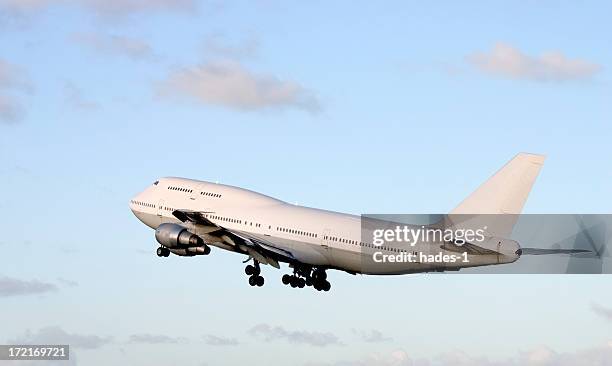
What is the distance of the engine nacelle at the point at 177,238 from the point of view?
295 ft

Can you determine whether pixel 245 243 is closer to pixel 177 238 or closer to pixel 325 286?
pixel 177 238

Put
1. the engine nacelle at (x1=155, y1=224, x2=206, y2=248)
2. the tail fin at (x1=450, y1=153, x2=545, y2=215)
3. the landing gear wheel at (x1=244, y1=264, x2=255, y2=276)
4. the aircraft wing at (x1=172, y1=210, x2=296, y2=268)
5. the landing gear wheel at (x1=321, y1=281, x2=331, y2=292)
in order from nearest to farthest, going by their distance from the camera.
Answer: the tail fin at (x1=450, y1=153, x2=545, y2=215), the engine nacelle at (x1=155, y1=224, x2=206, y2=248), the aircraft wing at (x1=172, y1=210, x2=296, y2=268), the landing gear wheel at (x1=244, y1=264, x2=255, y2=276), the landing gear wheel at (x1=321, y1=281, x2=331, y2=292)

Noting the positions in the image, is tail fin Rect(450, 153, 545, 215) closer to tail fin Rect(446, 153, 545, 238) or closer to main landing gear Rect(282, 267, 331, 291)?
tail fin Rect(446, 153, 545, 238)

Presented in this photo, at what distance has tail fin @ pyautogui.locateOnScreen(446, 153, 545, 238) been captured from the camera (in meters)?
80.6

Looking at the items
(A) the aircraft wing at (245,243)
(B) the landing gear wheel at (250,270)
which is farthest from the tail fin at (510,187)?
(B) the landing gear wheel at (250,270)

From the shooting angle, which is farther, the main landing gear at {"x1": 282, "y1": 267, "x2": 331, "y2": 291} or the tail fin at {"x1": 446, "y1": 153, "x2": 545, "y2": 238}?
the main landing gear at {"x1": 282, "y1": 267, "x2": 331, "y2": 291}

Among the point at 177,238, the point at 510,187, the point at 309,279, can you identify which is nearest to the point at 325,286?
the point at 309,279

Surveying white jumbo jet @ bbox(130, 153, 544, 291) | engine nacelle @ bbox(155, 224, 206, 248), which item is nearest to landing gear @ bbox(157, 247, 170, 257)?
white jumbo jet @ bbox(130, 153, 544, 291)

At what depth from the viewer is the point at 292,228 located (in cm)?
9156

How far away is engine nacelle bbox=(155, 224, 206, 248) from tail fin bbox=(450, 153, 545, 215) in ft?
71.0

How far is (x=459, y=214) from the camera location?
82812 millimetres

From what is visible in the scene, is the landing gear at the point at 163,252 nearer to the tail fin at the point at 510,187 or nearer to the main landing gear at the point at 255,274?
the main landing gear at the point at 255,274

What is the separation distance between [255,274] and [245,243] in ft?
13.8

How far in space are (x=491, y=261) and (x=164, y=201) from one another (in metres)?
32.4
